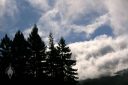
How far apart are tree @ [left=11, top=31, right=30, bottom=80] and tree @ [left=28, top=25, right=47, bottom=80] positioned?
1.30m

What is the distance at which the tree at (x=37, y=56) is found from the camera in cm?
6638

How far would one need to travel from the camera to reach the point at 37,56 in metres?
67.6

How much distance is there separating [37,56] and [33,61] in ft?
4.40

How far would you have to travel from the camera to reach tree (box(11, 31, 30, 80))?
65.3m

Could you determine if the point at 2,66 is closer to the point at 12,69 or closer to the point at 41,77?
the point at 12,69

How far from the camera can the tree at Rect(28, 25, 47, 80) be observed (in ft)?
218

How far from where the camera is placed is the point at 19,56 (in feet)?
218

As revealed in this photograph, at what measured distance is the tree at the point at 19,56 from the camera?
65.3m

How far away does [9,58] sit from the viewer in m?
67.1

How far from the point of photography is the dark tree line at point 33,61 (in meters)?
65.8

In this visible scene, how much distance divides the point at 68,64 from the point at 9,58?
41.3 feet

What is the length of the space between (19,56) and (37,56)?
3.50 metres

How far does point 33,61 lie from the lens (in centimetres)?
6688

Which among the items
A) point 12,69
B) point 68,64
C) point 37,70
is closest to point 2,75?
point 12,69
